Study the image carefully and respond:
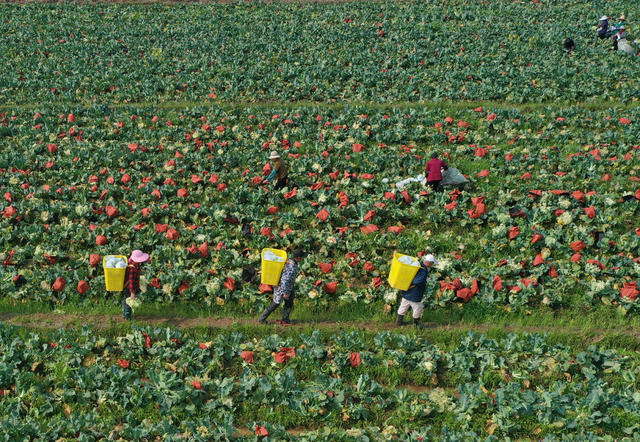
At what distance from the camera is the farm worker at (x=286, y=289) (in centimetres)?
975

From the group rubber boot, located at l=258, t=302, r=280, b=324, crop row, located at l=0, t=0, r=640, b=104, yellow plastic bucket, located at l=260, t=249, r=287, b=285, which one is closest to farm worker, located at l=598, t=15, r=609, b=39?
crop row, located at l=0, t=0, r=640, b=104

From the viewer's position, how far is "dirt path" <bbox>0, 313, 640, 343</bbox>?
1013cm

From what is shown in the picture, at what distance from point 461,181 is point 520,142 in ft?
14.2

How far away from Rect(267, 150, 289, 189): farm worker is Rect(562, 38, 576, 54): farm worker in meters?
18.7

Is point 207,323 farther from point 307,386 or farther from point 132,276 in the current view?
point 307,386

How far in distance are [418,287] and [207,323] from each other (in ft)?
14.0

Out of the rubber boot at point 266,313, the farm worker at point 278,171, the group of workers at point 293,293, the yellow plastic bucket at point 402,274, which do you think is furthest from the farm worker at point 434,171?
the rubber boot at point 266,313

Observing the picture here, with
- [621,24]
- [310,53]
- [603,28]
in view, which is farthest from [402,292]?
[621,24]

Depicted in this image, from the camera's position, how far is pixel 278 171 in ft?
48.2

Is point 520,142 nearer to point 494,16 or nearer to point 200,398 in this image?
point 200,398

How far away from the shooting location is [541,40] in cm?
2712

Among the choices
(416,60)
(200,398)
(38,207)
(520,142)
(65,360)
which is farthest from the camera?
(416,60)

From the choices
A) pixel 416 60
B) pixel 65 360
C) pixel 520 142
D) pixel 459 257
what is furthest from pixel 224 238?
pixel 416 60

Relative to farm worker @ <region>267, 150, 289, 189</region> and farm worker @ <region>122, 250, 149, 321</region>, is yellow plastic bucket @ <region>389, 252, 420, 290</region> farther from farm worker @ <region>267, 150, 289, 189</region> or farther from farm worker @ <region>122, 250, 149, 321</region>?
farm worker @ <region>267, 150, 289, 189</region>
